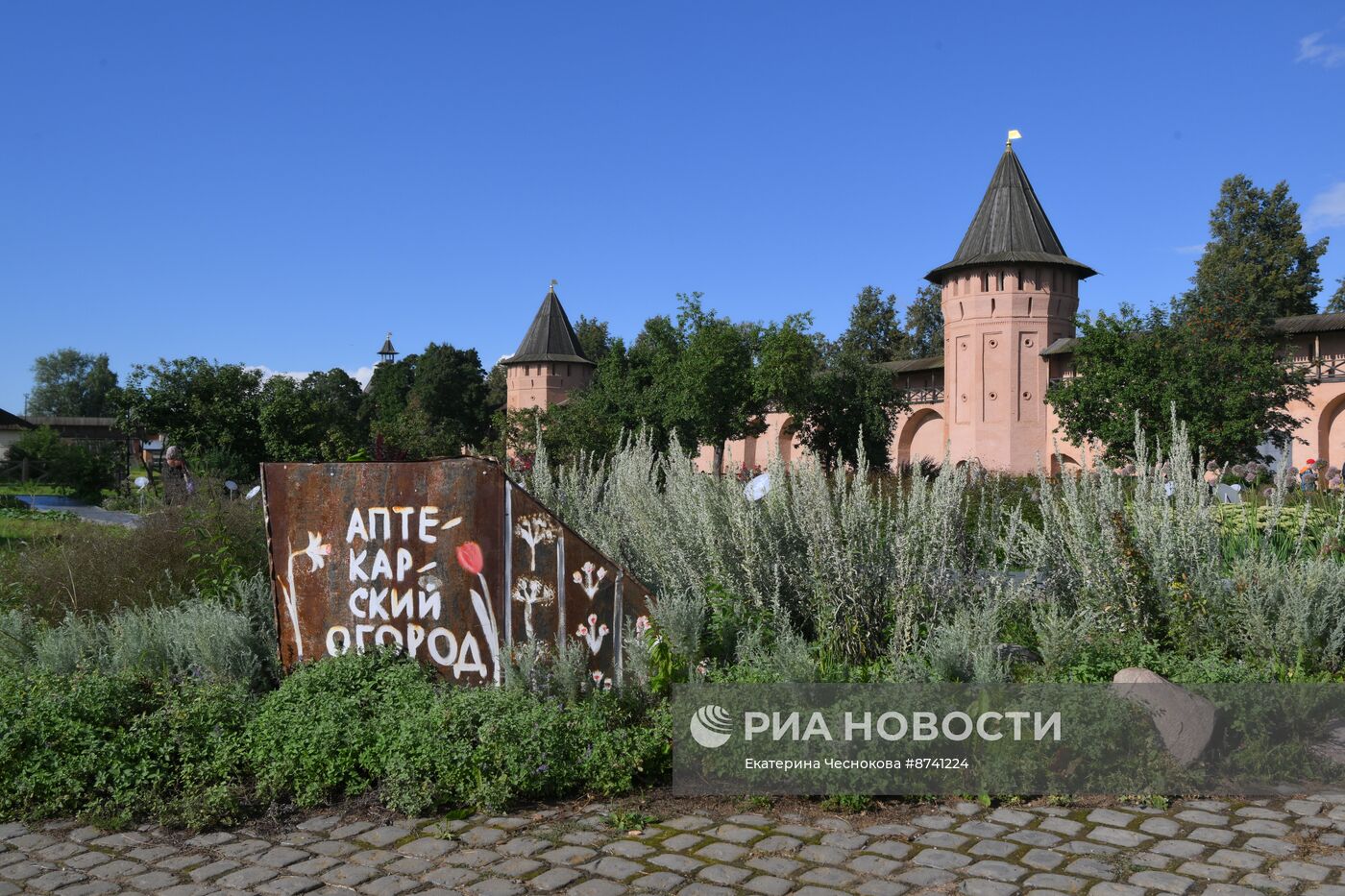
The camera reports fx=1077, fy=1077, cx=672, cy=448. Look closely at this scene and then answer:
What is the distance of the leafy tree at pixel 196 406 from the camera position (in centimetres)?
2798

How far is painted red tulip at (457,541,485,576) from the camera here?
468 cm

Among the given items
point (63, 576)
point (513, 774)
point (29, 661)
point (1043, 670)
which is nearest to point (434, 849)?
point (513, 774)

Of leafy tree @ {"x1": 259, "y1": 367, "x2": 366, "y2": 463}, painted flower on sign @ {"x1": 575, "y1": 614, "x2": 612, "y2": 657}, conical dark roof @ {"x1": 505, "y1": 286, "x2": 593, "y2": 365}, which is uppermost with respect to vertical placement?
conical dark roof @ {"x1": 505, "y1": 286, "x2": 593, "y2": 365}

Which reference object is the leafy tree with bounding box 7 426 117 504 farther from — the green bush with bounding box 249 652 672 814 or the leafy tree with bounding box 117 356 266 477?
the green bush with bounding box 249 652 672 814

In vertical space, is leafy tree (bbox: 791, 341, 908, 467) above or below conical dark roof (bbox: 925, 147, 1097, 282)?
below

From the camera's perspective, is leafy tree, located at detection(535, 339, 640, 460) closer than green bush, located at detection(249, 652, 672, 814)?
No

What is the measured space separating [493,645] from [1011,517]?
267 centimetres

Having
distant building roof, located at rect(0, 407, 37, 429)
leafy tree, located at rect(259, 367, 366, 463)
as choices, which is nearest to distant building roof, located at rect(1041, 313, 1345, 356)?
leafy tree, located at rect(259, 367, 366, 463)

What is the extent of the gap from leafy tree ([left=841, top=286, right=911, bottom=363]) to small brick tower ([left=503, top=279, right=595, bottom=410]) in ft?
47.1

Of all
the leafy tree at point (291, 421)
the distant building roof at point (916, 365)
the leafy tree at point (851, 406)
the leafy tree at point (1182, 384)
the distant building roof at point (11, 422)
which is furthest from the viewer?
the distant building roof at point (11, 422)

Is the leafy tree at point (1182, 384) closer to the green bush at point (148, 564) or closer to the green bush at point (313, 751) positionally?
the green bush at point (148, 564)

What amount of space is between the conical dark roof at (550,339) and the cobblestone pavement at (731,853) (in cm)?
4912

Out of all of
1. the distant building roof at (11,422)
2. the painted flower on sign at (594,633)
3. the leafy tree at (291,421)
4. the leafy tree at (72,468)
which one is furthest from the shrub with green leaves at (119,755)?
the distant building roof at (11,422)

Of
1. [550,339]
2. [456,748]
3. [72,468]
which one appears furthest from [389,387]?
[456,748]
